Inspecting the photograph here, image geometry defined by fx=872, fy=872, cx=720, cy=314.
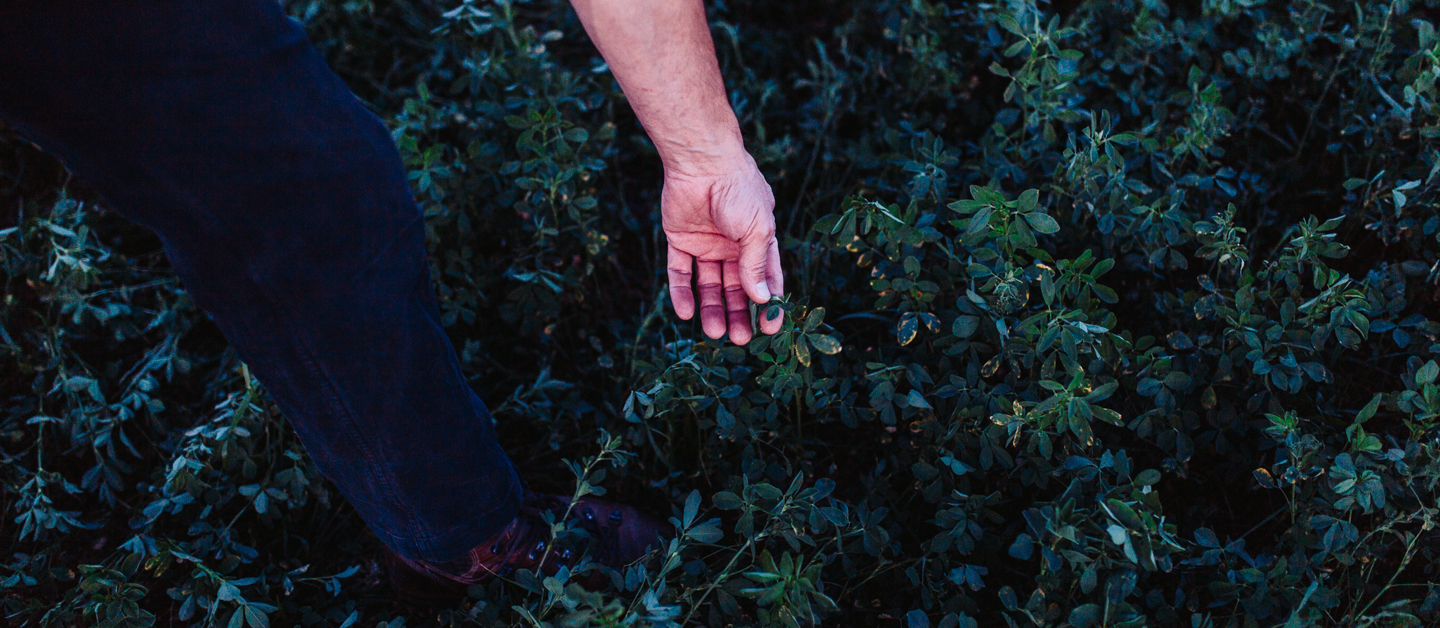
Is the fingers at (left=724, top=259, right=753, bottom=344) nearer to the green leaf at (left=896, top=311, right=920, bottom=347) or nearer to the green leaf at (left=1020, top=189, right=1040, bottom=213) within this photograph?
the green leaf at (left=896, top=311, right=920, bottom=347)

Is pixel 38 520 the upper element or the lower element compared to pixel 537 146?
lower

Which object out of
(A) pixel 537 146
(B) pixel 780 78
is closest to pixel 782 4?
(B) pixel 780 78

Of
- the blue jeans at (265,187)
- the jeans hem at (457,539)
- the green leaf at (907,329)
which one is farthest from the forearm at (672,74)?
the jeans hem at (457,539)

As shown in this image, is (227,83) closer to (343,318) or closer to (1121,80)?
(343,318)

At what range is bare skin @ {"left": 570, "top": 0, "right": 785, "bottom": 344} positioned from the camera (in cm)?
137

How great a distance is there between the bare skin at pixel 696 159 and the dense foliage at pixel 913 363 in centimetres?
12

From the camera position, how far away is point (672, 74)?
1.43 metres

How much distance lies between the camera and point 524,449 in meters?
2.24

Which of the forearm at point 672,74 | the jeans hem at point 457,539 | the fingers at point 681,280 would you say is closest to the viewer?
the forearm at point 672,74

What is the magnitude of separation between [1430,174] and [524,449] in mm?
2188

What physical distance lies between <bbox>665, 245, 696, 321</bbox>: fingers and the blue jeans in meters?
0.49

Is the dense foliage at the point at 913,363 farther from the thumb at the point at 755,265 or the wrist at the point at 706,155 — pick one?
the wrist at the point at 706,155

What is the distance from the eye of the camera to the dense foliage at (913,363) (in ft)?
5.20

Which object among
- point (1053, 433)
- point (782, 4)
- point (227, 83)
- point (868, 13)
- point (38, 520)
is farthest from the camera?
point (782, 4)
